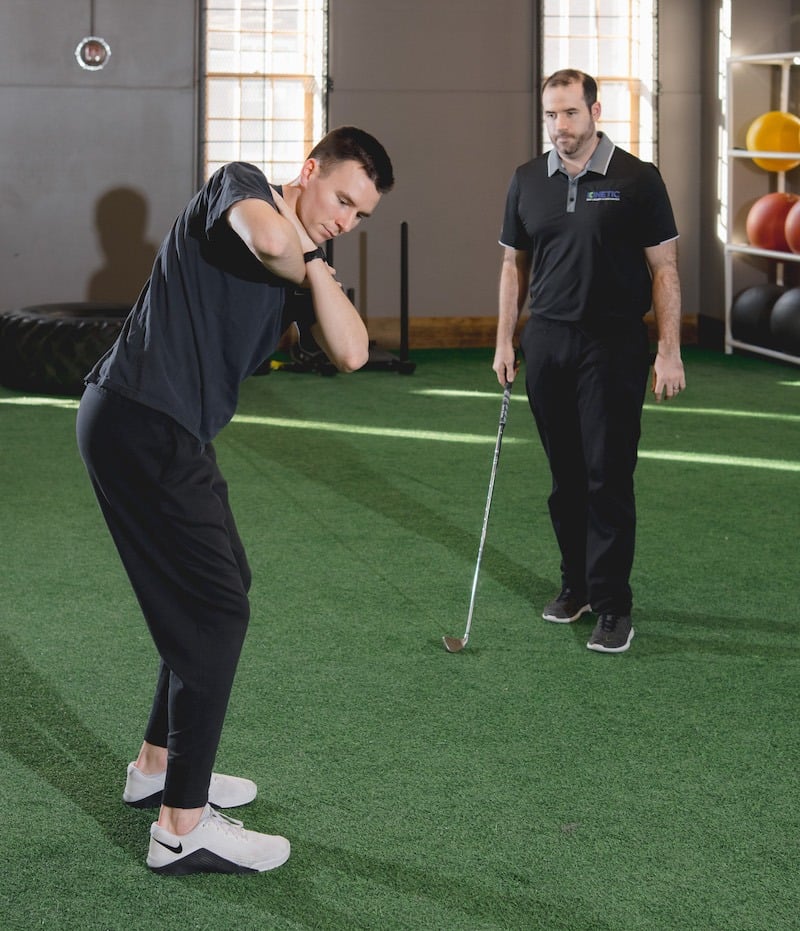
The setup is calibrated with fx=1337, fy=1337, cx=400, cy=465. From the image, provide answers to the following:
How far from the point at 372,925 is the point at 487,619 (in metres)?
1.88

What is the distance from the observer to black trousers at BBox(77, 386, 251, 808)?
2.48 m

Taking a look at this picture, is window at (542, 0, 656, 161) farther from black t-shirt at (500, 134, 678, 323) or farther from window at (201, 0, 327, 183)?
black t-shirt at (500, 134, 678, 323)

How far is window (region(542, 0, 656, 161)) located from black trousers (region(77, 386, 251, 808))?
9.39 meters

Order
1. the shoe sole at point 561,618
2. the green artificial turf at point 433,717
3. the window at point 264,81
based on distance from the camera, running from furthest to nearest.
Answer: the window at point 264,81, the shoe sole at point 561,618, the green artificial turf at point 433,717

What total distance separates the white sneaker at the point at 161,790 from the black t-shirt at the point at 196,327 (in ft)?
2.80

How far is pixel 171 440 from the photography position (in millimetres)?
2482

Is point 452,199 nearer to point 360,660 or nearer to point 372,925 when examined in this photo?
point 360,660

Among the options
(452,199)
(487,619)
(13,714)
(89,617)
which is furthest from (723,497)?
(452,199)

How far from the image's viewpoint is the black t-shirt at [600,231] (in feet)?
13.0

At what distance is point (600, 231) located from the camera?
401 cm

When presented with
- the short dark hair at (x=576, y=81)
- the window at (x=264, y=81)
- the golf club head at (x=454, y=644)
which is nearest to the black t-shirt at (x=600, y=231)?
the short dark hair at (x=576, y=81)

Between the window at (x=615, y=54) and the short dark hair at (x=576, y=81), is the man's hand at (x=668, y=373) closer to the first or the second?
the short dark hair at (x=576, y=81)

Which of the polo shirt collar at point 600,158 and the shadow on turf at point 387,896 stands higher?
the polo shirt collar at point 600,158

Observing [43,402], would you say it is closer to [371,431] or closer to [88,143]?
[371,431]
